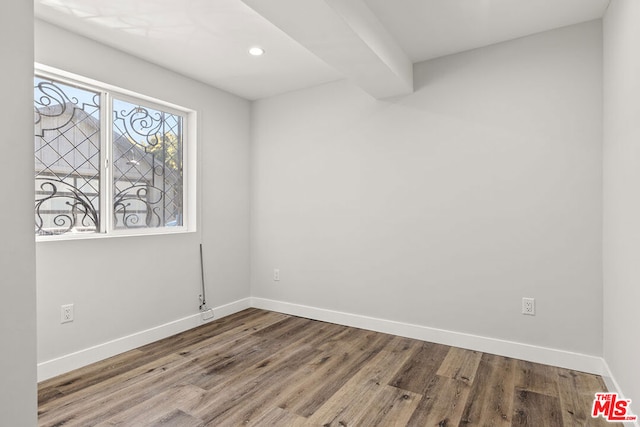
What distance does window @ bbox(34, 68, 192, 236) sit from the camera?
2.48 meters

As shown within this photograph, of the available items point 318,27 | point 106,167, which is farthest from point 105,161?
point 318,27

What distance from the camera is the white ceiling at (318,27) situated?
82.0 inches

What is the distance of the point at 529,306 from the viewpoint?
2.59 m

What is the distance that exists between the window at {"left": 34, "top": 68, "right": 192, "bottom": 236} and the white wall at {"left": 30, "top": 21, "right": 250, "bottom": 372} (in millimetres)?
148

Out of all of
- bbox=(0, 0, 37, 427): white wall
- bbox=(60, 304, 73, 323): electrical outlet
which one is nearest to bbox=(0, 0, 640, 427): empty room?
bbox=(60, 304, 73, 323): electrical outlet

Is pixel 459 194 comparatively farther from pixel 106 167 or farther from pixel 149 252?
pixel 106 167

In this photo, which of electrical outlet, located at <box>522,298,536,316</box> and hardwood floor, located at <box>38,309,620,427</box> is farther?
electrical outlet, located at <box>522,298,536,316</box>

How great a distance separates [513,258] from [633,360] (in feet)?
3.45

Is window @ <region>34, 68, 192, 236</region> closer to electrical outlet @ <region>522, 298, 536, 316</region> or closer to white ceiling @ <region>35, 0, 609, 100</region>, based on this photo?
white ceiling @ <region>35, 0, 609, 100</region>

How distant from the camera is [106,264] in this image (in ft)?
8.92

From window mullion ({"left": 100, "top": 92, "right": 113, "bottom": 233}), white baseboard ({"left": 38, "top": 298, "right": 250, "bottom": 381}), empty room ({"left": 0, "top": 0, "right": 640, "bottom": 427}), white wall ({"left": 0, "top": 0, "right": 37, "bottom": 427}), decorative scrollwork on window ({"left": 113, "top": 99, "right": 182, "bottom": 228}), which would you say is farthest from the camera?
decorative scrollwork on window ({"left": 113, "top": 99, "right": 182, "bottom": 228})

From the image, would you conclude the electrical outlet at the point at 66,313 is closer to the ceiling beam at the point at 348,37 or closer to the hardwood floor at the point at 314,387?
the hardwood floor at the point at 314,387

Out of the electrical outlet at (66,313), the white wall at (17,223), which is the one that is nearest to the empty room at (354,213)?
the electrical outlet at (66,313)

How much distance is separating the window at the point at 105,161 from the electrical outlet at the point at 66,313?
0.53 meters
